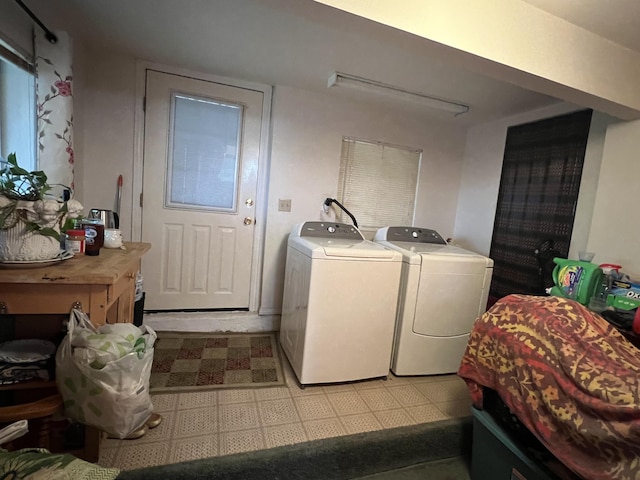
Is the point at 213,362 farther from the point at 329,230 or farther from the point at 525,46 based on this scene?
the point at 525,46

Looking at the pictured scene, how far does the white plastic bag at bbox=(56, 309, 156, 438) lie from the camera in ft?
3.13

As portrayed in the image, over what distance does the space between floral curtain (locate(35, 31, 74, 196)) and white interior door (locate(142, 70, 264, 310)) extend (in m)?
0.53

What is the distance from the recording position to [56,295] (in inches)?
39.5

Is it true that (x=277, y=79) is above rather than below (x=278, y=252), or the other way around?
above

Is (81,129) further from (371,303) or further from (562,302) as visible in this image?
A: (562,302)

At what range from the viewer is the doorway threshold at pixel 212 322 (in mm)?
2375

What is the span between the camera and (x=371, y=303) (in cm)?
185

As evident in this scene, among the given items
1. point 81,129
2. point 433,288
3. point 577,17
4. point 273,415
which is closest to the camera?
point 577,17

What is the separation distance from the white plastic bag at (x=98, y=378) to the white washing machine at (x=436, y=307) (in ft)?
4.95

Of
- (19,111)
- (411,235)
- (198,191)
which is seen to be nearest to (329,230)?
(411,235)

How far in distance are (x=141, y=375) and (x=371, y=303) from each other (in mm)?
1246

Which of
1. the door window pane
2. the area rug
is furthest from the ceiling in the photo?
the area rug

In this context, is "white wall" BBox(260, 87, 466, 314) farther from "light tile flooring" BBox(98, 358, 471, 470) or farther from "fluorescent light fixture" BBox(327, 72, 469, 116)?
"light tile flooring" BBox(98, 358, 471, 470)

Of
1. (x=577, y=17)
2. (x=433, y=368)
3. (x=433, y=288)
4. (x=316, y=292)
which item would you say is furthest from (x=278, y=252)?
(x=577, y=17)
